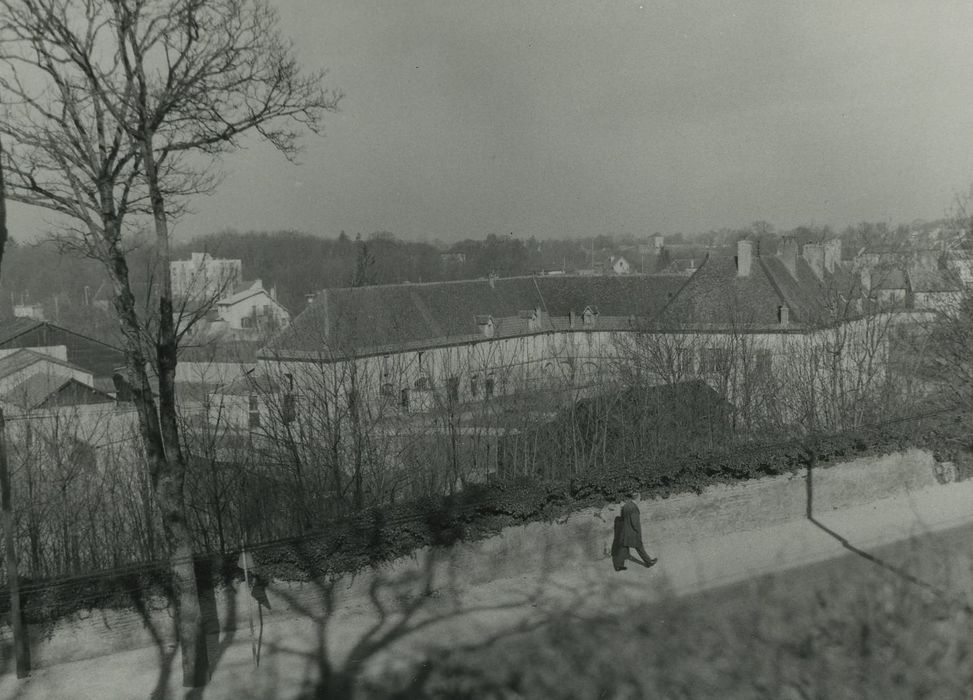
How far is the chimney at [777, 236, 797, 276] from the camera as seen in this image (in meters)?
41.2

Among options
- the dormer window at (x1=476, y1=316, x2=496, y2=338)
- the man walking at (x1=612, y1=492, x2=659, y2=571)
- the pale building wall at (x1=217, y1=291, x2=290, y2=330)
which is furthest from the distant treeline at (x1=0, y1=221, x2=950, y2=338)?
the man walking at (x1=612, y1=492, x2=659, y2=571)

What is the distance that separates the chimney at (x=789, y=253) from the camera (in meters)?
41.2

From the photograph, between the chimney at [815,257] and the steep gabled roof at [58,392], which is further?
the chimney at [815,257]

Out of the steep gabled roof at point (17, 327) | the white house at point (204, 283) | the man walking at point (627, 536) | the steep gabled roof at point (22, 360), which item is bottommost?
the man walking at point (627, 536)

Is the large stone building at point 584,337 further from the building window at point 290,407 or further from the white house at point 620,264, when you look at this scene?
the white house at point 620,264

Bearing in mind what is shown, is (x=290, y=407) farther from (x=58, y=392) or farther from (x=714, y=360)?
(x=714, y=360)

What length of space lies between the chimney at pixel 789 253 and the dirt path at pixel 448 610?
2543 cm

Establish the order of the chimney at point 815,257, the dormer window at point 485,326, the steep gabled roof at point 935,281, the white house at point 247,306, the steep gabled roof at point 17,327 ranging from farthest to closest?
1. the white house at point 247,306
2. the dormer window at point 485,326
3. the chimney at point 815,257
4. the steep gabled roof at point 17,327
5. the steep gabled roof at point 935,281

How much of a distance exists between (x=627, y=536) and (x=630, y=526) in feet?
0.60

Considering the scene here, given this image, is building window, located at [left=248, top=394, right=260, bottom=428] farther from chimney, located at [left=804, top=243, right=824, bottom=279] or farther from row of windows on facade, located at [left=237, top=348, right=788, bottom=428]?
chimney, located at [left=804, top=243, right=824, bottom=279]

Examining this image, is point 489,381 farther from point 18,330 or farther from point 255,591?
point 18,330

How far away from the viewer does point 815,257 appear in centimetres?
4359

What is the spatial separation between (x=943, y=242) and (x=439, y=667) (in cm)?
3371

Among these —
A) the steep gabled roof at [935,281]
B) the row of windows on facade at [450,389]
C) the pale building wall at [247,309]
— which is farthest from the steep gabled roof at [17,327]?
the steep gabled roof at [935,281]
